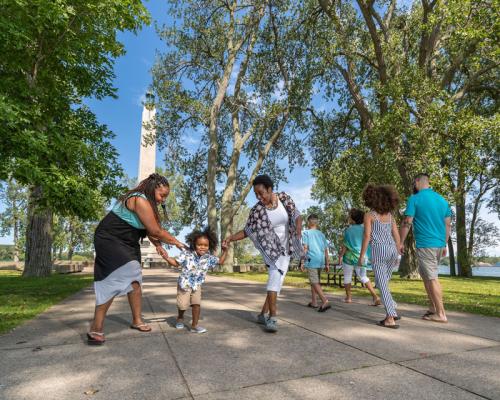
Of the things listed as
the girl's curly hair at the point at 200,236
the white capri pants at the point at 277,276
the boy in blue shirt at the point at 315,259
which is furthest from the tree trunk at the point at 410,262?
the girl's curly hair at the point at 200,236

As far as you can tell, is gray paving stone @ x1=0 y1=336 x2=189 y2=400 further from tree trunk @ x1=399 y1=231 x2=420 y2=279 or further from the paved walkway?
tree trunk @ x1=399 y1=231 x2=420 y2=279

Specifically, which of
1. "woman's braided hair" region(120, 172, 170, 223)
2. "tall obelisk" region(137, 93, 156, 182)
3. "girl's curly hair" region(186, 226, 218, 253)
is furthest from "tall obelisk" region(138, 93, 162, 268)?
"woman's braided hair" region(120, 172, 170, 223)

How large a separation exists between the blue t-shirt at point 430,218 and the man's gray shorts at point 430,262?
72mm

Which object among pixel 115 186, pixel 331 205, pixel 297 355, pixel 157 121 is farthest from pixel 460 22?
pixel 331 205

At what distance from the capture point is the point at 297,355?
354cm

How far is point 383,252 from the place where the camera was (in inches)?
206

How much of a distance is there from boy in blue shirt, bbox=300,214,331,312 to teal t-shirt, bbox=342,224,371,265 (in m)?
0.89

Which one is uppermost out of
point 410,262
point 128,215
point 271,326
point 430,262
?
point 128,215

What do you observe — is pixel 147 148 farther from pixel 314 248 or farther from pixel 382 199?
pixel 382 199

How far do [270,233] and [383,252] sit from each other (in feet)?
5.48

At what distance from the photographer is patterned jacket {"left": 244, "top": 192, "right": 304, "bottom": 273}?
4.94 meters

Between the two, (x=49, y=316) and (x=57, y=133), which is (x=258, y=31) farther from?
(x=49, y=316)

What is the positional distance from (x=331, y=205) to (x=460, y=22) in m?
30.7

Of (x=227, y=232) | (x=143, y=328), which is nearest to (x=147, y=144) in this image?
(x=227, y=232)
